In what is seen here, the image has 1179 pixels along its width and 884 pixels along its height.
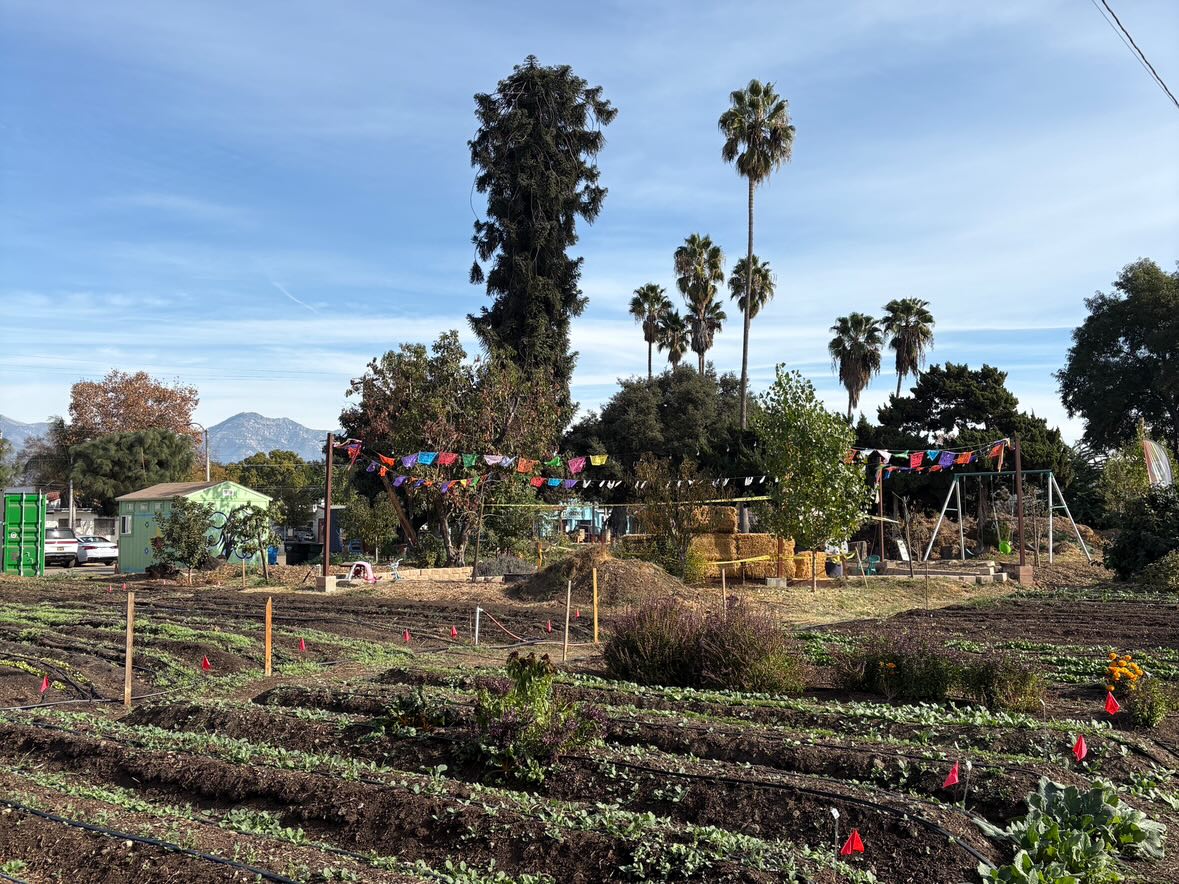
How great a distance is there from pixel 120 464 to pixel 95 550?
20.5 meters

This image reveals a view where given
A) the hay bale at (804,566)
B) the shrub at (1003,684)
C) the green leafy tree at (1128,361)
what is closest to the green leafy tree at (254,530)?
the hay bale at (804,566)

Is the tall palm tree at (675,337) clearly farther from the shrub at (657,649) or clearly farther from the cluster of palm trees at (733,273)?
the shrub at (657,649)

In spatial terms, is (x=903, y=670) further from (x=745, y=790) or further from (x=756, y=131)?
(x=756, y=131)

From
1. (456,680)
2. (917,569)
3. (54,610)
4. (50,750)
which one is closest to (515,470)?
(917,569)

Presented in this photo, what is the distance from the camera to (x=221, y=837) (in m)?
5.88

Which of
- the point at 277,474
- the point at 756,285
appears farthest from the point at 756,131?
the point at 277,474

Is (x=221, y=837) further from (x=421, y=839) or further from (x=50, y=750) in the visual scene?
(x=50, y=750)

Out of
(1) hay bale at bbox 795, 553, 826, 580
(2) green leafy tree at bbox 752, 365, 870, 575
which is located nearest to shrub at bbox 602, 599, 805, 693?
(2) green leafy tree at bbox 752, 365, 870, 575

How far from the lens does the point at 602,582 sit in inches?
842

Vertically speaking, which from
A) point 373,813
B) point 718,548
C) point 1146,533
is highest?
point 1146,533

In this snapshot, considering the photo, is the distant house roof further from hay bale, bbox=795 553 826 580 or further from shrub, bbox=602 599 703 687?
shrub, bbox=602 599 703 687

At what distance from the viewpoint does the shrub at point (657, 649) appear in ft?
34.6

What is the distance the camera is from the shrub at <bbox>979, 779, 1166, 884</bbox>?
16.1ft

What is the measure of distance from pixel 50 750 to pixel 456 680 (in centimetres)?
368
